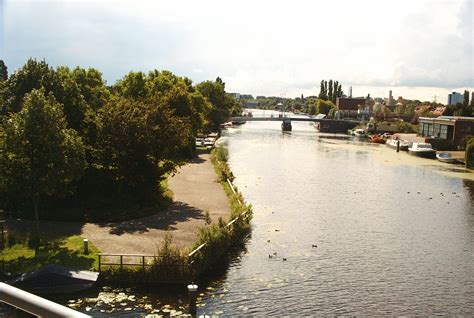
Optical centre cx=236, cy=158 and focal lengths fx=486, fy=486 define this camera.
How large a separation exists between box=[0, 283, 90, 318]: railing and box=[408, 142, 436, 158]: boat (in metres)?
102

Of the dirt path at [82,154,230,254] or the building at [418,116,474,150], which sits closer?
the dirt path at [82,154,230,254]

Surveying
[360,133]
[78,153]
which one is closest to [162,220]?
[78,153]

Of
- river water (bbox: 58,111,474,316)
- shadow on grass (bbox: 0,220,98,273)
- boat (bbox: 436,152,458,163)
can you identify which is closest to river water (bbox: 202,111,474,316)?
river water (bbox: 58,111,474,316)

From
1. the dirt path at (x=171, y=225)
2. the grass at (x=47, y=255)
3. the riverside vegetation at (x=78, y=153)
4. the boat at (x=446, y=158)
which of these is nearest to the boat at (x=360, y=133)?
the boat at (x=446, y=158)

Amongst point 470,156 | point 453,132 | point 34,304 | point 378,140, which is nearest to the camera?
point 34,304

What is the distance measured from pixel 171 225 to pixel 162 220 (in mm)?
1461

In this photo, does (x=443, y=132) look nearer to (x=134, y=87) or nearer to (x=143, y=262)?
(x=134, y=87)

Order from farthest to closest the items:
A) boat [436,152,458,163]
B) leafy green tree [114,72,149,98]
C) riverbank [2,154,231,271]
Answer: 1. boat [436,152,458,163]
2. leafy green tree [114,72,149,98]
3. riverbank [2,154,231,271]

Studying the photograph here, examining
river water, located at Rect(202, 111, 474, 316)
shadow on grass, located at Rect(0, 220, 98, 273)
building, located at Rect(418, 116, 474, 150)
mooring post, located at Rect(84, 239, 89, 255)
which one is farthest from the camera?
building, located at Rect(418, 116, 474, 150)

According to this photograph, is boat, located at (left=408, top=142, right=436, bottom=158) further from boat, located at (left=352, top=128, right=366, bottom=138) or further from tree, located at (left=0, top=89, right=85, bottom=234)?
tree, located at (left=0, top=89, right=85, bottom=234)

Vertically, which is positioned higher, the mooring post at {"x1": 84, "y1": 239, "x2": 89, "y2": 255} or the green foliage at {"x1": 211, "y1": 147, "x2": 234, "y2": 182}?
the green foliage at {"x1": 211, "y1": 147, "x2": 234, "y2": 182}

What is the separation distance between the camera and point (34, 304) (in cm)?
367

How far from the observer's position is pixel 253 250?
31.5m

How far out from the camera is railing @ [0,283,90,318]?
344 centimetres
